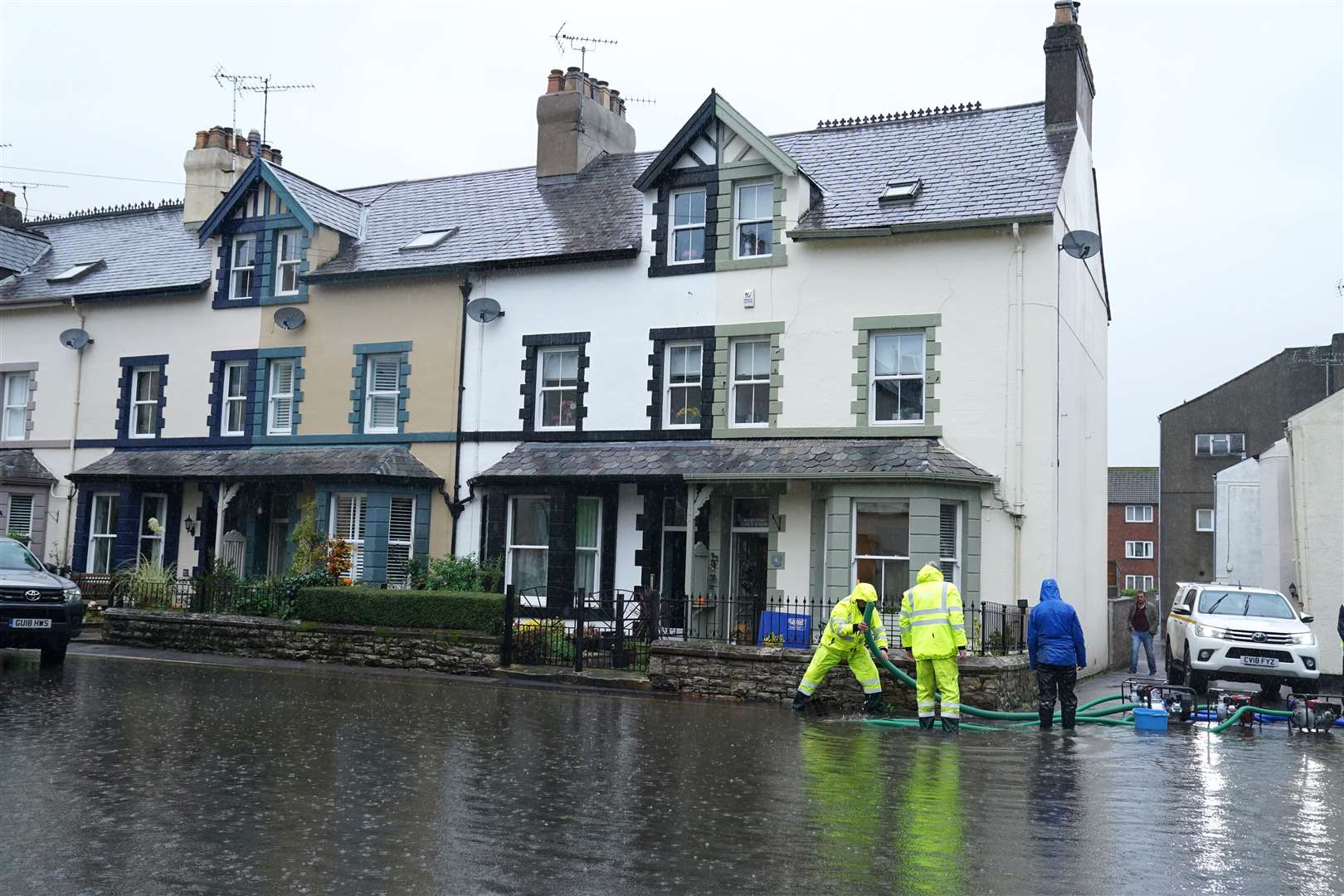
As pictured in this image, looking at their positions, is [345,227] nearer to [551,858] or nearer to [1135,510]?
[551,858]

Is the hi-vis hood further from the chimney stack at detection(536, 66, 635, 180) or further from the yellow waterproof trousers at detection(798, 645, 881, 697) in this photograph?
the chimney stack at detection(536, 66, 635, 180)

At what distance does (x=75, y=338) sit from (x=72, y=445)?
243cm

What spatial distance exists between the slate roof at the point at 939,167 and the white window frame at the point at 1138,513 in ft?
160

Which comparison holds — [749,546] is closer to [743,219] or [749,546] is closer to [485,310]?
[743,219]

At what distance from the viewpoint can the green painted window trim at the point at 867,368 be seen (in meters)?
20.0

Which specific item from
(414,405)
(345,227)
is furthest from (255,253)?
(414,405)

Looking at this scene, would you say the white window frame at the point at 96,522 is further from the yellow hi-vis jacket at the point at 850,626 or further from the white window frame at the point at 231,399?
the yellow hi-vis jacket at the point at 850,626

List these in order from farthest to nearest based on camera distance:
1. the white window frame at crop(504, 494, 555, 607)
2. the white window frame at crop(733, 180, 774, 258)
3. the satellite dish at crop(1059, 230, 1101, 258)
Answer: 1. the white window frame at crop(504, 494, 555, 607)
2. the white window frame at crop(733, 180, 774, 258)
3. the satellite dish at crop(1059, 230, 1101, 258)

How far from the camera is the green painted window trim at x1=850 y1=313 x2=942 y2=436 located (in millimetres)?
20031

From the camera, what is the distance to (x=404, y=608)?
20500mm

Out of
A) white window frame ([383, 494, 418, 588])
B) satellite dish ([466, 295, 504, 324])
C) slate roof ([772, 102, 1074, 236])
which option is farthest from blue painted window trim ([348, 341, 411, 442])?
slate roof ([772, 102, 1074, 236])

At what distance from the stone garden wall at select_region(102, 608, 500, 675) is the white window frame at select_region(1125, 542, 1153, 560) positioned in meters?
54.5

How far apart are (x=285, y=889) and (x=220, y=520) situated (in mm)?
19042

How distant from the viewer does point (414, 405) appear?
24.3 m
